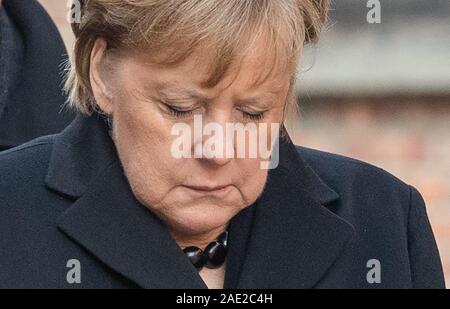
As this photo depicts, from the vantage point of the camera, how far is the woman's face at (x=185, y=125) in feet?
7.88

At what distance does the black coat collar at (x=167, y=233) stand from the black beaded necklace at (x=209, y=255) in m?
0.02

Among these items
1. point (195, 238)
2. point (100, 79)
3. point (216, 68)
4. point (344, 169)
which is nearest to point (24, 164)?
point (100, 79)

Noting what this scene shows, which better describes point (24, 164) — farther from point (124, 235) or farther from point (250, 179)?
point (250, 179)

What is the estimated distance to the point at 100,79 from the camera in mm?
2543

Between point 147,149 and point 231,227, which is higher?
point 147,149

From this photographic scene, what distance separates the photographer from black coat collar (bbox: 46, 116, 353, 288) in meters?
2.51

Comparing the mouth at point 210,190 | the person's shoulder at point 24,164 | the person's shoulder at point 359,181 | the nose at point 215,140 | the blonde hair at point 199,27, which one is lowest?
the person's shoulder at point 359,181

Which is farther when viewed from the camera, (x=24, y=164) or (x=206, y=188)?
(x=24, y=164)

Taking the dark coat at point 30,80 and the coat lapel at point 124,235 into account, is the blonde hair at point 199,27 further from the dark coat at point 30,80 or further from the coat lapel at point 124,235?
the dark coat at point 30,80

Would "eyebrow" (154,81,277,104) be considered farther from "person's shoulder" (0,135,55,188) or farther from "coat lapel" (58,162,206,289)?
"person's shoulder" (0,135,55,188)

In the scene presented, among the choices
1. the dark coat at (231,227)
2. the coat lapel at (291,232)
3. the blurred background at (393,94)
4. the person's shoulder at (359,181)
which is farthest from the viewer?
the blurred background at (393,94)

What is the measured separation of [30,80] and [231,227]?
0.74 meters

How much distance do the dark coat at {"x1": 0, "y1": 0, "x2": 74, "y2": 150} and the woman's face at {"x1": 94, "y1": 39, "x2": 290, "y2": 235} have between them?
62 centimetres

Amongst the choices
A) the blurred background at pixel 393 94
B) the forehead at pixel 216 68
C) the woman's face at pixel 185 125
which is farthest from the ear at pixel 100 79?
the blurred background at pixel 393 94
